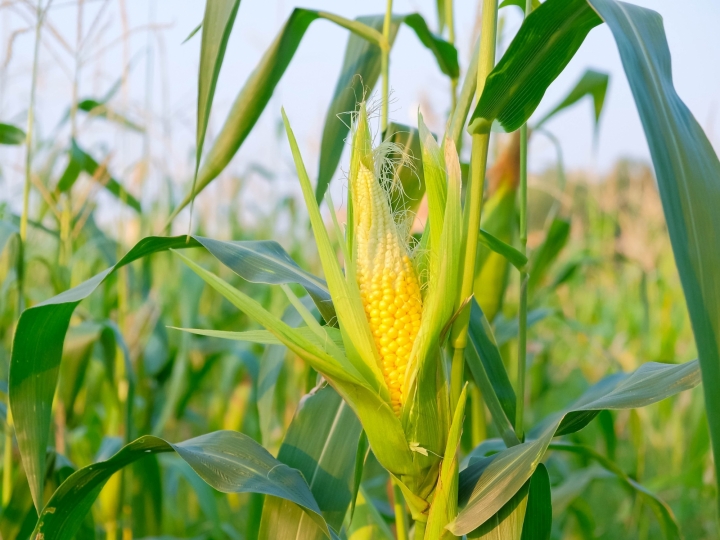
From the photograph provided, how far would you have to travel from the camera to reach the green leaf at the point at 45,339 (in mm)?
688


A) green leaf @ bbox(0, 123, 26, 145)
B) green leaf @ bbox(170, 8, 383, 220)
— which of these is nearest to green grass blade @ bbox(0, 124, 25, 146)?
green leaf @ bbox(0, 123, 26, 145)

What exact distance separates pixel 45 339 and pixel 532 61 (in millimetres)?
614

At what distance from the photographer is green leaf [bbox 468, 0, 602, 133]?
1.64ft

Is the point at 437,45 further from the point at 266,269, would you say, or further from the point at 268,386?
the point at 268,386

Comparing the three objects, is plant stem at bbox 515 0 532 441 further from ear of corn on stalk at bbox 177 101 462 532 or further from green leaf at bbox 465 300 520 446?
ear of corn on stalk at bbox 177 101 462 532

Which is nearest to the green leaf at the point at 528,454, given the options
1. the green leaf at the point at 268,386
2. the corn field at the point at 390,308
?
the corn field at the point at 390,308

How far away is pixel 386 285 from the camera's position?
0.53 meters

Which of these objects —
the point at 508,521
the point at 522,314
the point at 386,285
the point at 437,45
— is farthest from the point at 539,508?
the point at 437,45

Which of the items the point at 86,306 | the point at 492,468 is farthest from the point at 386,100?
→ the point at 86,306

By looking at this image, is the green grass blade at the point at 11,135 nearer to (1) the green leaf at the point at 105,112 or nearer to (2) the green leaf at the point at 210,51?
(1) the green leaf at the point at 105,112

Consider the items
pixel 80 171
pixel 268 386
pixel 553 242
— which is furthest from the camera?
pixel 80 171

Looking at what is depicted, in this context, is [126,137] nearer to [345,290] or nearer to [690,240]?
[345,290]

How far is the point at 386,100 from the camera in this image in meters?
0.74

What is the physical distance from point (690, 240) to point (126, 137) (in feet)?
5.68
